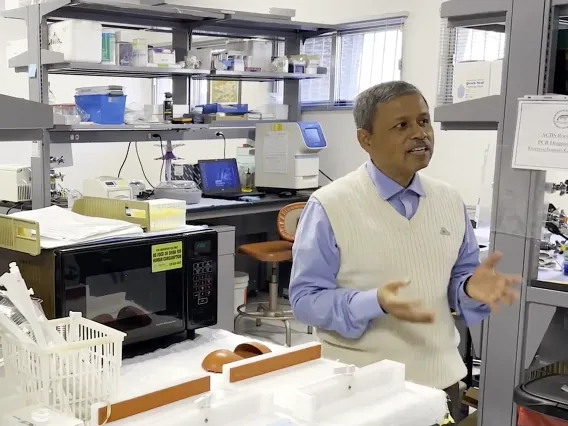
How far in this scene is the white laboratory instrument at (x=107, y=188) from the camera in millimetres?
4055

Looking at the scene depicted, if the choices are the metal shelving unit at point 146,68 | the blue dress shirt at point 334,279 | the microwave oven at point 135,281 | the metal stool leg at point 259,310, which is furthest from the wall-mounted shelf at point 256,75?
the blue dress shirt at point 334,279

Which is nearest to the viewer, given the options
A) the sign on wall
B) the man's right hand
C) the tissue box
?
the man's right hand

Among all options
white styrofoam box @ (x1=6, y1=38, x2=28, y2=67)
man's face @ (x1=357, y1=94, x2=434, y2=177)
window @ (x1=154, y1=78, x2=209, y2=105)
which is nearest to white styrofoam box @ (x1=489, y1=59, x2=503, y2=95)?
man's face @ (x1=357, y1=94, x2=434, y2=177)

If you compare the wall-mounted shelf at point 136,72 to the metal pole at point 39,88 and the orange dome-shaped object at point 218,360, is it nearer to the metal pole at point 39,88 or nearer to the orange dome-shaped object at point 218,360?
the metal pole at point 39,88

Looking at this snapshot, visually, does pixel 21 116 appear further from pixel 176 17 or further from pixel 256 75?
pixel 256 75

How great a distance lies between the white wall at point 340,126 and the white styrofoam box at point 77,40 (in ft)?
4.86

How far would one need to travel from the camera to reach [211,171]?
4824mm

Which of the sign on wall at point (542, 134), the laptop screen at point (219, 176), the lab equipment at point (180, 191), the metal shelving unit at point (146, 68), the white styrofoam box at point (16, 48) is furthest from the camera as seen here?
the laptop screen at point (219, 176)

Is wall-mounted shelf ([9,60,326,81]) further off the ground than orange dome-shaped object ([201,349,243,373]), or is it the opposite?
wall-mounted shelf ([9,60,326,81])

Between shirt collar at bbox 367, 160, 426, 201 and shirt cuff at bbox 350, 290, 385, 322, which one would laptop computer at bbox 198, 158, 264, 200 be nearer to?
shirt collar at bbox 367, 160, 426, 201

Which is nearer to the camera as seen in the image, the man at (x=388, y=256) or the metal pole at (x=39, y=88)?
the man at (x=388, y=256)

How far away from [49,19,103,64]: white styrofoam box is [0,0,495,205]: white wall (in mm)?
1481

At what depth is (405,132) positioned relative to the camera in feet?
5.68

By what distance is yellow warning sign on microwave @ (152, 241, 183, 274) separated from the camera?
1.82 meters
